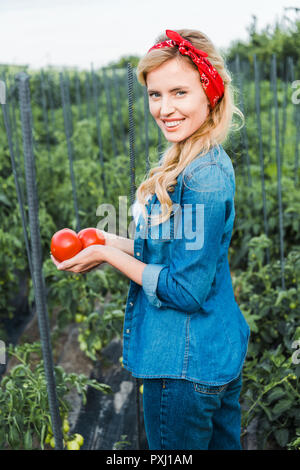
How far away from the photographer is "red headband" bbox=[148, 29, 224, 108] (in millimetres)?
997

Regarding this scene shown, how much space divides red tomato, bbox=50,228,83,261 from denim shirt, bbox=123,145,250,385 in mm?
196

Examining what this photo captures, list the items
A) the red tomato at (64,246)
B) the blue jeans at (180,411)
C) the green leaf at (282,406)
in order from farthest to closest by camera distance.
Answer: the green leaf at (282,406), the red tomato at (64,246), the blue jeans at (180,411)

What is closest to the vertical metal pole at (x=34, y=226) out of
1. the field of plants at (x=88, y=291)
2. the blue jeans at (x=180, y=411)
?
the field of plants at (x=88, y=291)

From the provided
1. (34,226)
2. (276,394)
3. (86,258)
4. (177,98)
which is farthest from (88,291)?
(34,226)

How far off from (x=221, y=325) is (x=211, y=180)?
14.6 inches

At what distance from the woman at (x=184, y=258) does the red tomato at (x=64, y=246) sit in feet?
0.26

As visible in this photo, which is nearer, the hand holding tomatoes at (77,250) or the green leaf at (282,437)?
the hand holding tomatoes at (77,250)

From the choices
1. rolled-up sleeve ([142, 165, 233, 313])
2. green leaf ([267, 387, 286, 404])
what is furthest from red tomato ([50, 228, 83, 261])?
green leaf ([267, 387, 286, 404])

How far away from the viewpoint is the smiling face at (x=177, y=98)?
1019 millimetres

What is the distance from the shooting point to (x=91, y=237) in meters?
1.27

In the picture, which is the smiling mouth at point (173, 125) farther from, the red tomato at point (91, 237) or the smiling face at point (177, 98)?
the red tomato at point (91, 237)

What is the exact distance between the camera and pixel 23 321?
9.14 feet
